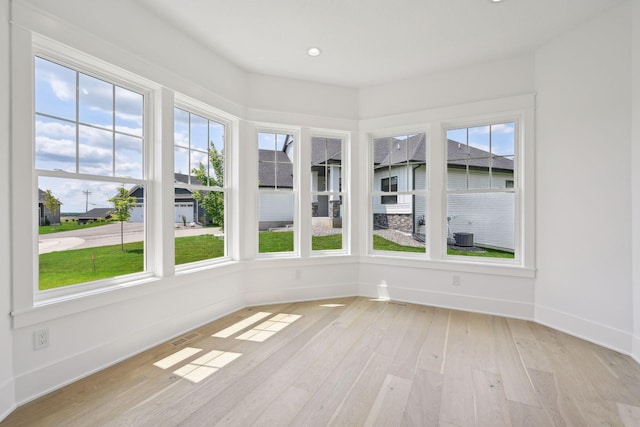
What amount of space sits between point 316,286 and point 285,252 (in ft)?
2.09

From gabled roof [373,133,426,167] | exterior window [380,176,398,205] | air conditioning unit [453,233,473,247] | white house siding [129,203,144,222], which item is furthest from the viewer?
exterior window [380,176,398,205]

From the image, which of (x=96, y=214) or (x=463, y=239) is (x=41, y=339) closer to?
(x=96, y=214)

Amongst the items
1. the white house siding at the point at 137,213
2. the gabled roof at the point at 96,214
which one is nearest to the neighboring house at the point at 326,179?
the white house siding at the point at 137,213

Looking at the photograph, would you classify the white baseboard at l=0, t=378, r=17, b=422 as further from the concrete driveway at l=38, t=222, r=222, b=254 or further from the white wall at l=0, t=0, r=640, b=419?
the concrete driveway at l=38, t=222, r=222, b=254

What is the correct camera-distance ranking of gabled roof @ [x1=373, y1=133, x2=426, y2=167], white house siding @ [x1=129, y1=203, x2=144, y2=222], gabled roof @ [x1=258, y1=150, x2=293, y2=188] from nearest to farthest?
white house siding @ [x1=129, y1=203, x2=144, y2=222] < gabled roof @ [x1=258, y1=150, x2=293, y2=188] < gabled roof @ [x1=373, y1=133, x2=426, y2=167]

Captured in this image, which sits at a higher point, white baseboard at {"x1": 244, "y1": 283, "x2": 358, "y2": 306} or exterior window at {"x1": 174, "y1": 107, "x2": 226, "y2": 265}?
exterior window at {"x1": 174, "y1": 107, "x2": 226, "y2": 265}

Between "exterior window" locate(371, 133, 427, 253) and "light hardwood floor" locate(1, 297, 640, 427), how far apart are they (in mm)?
1309

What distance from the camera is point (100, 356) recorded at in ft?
7.69

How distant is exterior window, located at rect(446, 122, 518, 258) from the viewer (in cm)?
362

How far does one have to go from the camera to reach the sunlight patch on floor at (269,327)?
2.95 metres

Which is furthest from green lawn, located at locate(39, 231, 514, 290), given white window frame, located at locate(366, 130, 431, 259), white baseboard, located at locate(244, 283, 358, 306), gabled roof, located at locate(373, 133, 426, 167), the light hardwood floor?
gabled roof, located at locate(373, 133, 426, 167)

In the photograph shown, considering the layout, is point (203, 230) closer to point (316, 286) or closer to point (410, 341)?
point (316, 286)

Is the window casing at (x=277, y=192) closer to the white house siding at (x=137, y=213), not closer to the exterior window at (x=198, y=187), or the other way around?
the exterior window at (x=198, y=187)

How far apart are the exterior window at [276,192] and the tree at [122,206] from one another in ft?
5.11
